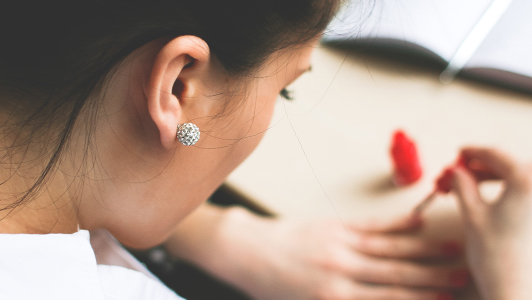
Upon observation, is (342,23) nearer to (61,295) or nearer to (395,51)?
(61,295)

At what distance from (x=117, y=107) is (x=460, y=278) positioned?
22.3 inches

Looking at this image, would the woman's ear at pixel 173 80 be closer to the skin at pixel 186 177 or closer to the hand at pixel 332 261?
the skin at pixel 186 177

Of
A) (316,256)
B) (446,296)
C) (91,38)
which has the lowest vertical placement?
(316,256)

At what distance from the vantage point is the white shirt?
336mm

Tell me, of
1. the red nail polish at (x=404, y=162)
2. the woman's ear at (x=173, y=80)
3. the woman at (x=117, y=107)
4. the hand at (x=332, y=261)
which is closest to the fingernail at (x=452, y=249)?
the hand at (x=332, y=261)

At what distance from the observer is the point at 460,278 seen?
59 cm

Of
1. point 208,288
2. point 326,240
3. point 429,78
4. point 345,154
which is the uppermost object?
point 429,78

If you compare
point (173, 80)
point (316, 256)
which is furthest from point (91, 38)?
point (316, 256)

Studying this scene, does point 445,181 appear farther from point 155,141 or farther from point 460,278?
point 155,141

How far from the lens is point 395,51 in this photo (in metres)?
0.89

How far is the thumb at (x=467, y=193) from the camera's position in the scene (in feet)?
1.94

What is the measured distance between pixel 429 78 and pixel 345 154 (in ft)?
1.16

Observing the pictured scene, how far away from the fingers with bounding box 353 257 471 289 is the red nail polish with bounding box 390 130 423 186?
0.49ft

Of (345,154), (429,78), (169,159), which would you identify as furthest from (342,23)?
(429,78)
